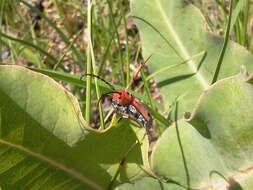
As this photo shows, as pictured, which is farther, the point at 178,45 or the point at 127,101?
the point at 178,45

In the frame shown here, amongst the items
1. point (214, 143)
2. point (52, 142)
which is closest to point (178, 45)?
point (214, 143)

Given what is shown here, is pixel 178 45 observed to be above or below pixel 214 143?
above

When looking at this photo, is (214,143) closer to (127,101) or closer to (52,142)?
(127,101)

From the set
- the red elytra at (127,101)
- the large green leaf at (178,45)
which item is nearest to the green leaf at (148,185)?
the red elytra at (127,101)

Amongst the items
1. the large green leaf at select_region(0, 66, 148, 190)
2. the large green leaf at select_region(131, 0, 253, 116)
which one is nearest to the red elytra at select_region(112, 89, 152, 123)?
the large green leaf at select_region(0, 66, 148, 190)

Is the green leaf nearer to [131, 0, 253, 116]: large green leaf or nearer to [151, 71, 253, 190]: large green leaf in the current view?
[151, 71, 253, 190]: large green leaf

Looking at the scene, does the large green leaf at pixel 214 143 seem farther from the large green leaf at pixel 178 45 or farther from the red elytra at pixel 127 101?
the large green leaf at pixel 178 45
